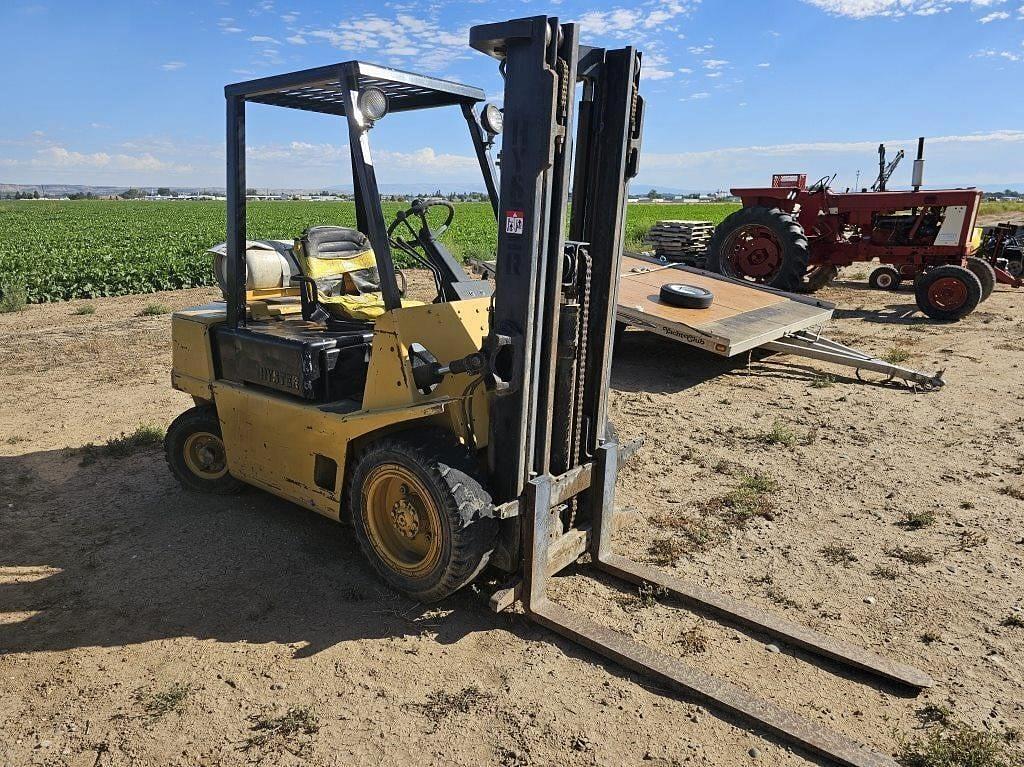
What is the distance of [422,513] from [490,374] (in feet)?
3.03

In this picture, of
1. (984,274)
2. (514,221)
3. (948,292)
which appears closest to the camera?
(514,221)

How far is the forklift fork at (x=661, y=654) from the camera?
9.65 ft

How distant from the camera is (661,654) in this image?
Answer: 3.40m

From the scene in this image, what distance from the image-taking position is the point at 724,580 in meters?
4.23

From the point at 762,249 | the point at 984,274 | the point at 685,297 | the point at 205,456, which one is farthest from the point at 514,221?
the point at 984,274

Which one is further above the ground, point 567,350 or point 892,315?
point 567,350

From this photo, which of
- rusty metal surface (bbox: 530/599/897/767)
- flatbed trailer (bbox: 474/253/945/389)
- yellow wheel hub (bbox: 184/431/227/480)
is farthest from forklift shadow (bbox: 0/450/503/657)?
flatbed trailer (bbox: 474/253/945/389)

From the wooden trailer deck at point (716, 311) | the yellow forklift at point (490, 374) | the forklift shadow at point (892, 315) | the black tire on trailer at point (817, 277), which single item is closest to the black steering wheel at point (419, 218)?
the yellow forklift at point (490, 374)

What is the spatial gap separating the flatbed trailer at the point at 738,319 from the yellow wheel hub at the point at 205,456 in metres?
3.93

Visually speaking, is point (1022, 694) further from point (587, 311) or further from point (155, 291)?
point (155, 291)

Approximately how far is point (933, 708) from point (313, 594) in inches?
122

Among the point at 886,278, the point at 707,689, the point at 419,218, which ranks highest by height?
the point at 419,218

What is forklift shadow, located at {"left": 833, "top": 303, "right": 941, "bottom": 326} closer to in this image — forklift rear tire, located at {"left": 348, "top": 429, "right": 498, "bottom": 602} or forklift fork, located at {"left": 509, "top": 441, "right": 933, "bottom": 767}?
→ forklift fork, located at {"left": 509, "top": 441, "right": 933, "bottom": 767}

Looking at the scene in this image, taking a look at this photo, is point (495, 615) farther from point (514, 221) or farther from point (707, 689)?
point (514, 221)
